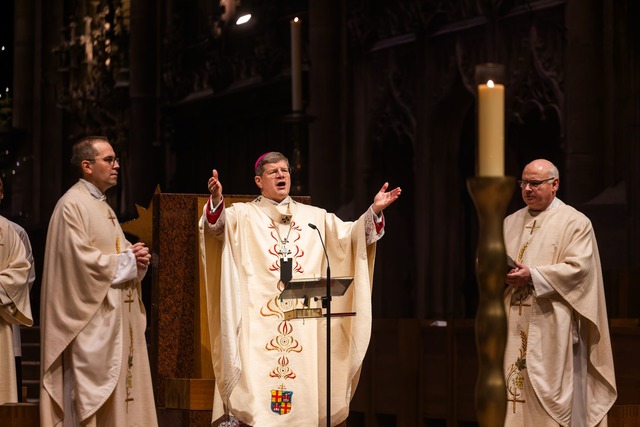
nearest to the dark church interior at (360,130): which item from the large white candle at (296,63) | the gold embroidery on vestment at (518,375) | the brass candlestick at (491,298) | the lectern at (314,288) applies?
the large white candle at (296,63)

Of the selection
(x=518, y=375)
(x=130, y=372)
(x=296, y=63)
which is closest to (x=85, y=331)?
(x=130, y=372)

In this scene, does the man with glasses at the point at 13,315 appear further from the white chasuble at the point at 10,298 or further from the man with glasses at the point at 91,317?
the man with glasses at the point at 91,317

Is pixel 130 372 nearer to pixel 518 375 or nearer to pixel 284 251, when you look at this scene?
pixel 284 251

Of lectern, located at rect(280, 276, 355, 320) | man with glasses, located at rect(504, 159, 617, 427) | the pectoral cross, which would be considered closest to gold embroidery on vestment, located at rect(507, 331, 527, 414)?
man with glasses, located at rect(504, 159, 617, 427)

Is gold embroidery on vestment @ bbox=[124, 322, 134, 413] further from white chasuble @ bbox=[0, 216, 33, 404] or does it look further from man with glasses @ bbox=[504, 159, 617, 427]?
man with glasses @ bbox=[504, 159, 617, 427]

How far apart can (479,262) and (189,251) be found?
4435 mm

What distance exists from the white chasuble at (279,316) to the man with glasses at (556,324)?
85cm

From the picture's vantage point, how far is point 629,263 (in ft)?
30.5

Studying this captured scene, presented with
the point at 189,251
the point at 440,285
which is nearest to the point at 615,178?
the point at 440,285

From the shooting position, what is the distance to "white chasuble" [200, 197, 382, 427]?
6.89m

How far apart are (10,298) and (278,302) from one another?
1.72 meters

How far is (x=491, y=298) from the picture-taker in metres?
2.96

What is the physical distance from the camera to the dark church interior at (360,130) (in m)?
8.24

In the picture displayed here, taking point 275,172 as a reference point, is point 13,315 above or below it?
below
